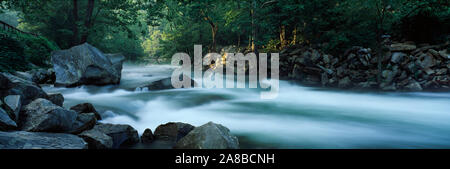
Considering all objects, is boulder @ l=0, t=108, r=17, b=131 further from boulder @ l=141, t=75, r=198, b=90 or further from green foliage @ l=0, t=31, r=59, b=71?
boulder @ l=141, t=75, r=198, b=90

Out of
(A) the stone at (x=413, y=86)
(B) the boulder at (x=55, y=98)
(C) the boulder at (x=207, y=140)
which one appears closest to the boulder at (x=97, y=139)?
(C) the boulder at (x=207, y=140)

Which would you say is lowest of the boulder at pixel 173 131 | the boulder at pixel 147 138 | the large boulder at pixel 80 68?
the boulder at pixel 147 138

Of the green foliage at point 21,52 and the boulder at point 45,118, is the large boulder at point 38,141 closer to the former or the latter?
the boulder at point 45,118

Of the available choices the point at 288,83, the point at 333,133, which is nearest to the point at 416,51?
the point at 288,83

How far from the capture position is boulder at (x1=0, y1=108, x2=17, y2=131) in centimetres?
312

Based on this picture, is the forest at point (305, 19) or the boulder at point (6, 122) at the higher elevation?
the forest at point (305, 19)

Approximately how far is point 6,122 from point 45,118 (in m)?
0.41

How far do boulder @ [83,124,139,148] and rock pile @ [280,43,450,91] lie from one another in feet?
33.6

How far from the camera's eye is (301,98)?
9422 mm

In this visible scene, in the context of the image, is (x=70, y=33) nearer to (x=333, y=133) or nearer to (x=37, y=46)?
(x=37, y=46)

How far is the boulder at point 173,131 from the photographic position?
4.10 metres

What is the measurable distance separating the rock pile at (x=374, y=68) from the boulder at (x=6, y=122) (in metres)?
11.7

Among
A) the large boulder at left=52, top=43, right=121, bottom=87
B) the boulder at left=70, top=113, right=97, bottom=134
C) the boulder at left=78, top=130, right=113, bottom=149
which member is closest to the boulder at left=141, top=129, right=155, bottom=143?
the boulder at left=78, top=130, right=113, bottom=149

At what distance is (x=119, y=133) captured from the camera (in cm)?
400
